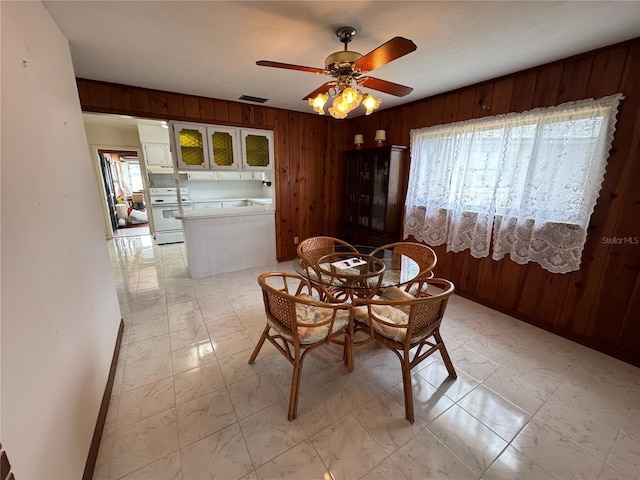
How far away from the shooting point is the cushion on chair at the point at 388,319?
5.16 feet

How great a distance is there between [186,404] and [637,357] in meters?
3.30

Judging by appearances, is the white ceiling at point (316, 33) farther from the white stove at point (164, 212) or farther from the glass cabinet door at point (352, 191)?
the white stove at point (164, 212)

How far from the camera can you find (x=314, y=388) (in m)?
1.73

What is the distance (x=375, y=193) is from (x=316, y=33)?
2.28 metres

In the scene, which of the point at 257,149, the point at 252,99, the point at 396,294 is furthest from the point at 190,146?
the point at 396,294

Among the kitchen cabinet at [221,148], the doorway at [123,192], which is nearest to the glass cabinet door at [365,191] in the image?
the kitchen cabinet at [221,148]

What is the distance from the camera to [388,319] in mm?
1750

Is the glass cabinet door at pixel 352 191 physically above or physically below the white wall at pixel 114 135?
below

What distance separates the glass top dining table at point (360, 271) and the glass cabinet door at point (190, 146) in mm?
2135

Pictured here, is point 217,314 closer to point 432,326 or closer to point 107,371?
point 107,371

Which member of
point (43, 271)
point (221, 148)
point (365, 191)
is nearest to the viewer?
point (43, 271)

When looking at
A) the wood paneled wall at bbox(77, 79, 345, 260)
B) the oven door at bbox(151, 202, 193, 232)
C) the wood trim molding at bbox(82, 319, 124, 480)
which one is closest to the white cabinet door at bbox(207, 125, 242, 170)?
the wood paneled wall at bbox(77, 79, 345, 260)

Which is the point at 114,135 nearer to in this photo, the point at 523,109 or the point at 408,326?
the point at 408,326

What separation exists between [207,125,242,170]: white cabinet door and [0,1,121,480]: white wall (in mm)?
1692
